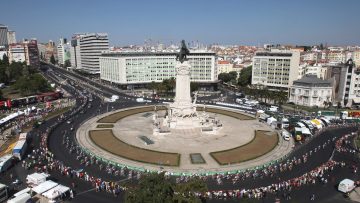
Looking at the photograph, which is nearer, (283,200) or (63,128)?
(283,200)

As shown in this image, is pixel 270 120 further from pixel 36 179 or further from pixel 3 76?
pixel 3 76

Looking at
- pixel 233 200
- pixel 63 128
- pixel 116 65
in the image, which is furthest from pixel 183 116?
pixel 116 65

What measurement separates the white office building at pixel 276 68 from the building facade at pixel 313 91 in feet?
57.2

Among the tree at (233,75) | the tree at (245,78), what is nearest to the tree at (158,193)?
the tree at (245,78)

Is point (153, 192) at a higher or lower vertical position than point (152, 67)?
lower

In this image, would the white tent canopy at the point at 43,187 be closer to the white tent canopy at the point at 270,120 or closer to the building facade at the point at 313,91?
the white tent canopy at the point at 270,120

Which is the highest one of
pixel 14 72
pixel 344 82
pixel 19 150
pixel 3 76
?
pixel 14 72

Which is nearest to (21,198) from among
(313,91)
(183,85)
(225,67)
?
(183,85)

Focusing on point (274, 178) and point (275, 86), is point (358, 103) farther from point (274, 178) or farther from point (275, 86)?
point (274, 178)

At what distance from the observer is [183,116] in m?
77.9

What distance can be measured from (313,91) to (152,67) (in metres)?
80.7

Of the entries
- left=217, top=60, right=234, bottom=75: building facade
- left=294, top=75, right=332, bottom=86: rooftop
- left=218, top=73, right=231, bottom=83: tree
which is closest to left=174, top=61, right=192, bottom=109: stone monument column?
left=294, top=75, right=332, bottom=86: rooftop

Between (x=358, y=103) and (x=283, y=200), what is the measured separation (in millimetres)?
86869

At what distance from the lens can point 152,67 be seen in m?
156
